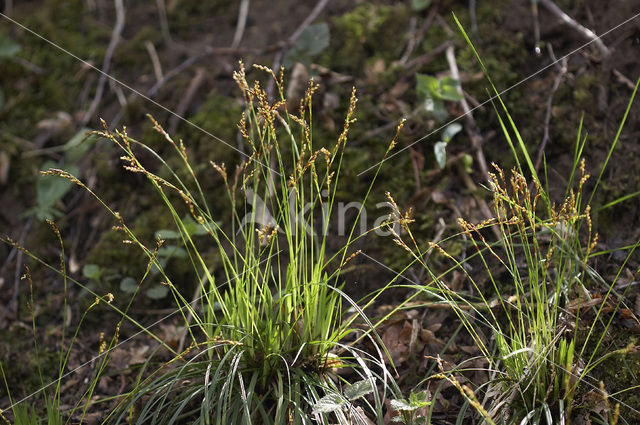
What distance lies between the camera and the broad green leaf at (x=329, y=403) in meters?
1.38

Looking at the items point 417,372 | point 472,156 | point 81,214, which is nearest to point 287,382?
point 417,372

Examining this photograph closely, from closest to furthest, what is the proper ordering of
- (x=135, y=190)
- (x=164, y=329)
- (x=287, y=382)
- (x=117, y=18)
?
(x=287, y=382) → (x=164, y=329) → (x=135, y=190) → (x=117, y=18)

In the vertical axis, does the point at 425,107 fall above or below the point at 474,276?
above

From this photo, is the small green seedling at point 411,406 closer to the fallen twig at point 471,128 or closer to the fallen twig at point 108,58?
the fallen twig at point 471,128

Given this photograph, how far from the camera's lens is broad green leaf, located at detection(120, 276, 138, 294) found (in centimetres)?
222

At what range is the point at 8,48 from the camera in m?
3.14

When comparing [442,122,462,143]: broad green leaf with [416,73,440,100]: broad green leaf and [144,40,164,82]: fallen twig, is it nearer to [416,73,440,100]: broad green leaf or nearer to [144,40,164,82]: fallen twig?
[416,73,440,100]: broad green leaf

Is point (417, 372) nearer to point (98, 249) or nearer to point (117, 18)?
point (98, 249)

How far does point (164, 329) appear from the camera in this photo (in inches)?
84.4

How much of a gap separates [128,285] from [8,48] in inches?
70.9

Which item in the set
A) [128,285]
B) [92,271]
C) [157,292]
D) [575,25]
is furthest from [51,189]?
[575,25]

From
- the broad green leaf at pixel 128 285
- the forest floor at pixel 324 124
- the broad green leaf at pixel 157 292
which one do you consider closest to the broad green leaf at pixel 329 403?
the forest floor at pixel 324 124

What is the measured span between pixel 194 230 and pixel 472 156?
1162 mm

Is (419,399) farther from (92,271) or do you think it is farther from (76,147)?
(76,147)
